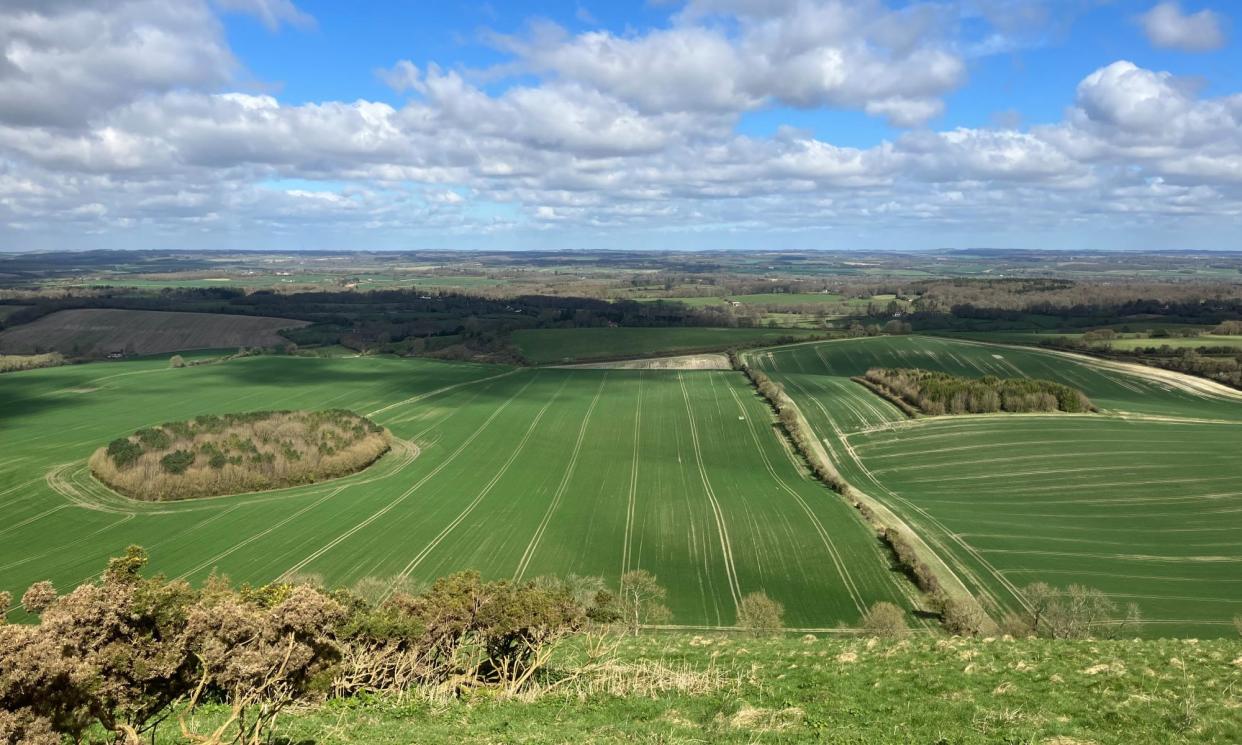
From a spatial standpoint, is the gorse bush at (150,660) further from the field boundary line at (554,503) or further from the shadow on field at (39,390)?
the shadow on field at (39,390)

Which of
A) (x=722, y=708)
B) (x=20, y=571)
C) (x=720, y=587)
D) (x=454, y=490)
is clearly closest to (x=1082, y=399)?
(x=720, y=587)

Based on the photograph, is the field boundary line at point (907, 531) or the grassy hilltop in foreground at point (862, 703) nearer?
the grassy hilltop in foreground at point (862, 703)

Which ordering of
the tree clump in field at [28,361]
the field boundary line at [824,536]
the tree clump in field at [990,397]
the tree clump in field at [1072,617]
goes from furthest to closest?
the tree clump in field at [28,361] < the tree clump in field at [990,397] < the field boundary line at [824,536] < the tree clump in field at [1072,617]

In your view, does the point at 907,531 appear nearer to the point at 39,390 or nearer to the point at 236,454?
the point at 236,454

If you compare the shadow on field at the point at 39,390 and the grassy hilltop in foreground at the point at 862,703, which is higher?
the grassy hilltop in foreground at the point at 862,703

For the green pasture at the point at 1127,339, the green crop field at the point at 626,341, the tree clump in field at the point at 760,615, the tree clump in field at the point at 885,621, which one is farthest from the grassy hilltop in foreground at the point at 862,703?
the green pasture at the point at 1127,339

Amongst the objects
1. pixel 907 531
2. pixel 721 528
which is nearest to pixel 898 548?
pixel 907 531
